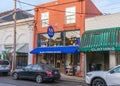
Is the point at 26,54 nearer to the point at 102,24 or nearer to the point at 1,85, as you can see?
the point at 102,24

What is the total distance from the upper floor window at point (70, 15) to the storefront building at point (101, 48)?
263 centimetres

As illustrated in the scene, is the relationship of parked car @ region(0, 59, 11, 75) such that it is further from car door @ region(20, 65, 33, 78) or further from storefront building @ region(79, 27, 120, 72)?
storefront building @ region(79, 27, 120, 72)

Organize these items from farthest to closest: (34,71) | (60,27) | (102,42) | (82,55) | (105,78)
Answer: (60,27)
(82,55)
(102,42)
(34,71)
(105,78)

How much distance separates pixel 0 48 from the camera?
3484cm

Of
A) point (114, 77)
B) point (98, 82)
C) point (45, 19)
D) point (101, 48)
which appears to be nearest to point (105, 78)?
point (114, 77)

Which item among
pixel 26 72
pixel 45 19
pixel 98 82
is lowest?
pixel 98 82

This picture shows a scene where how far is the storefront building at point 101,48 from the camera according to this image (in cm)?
2212

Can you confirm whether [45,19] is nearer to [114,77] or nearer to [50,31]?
[50,31]

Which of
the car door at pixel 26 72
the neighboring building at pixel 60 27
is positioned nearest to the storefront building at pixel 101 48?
the neighboring building at pixel 60 27

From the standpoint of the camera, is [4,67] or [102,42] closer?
[102,42]

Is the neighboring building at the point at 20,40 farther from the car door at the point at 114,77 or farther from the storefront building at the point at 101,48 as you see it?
the car door at the point at 114,77

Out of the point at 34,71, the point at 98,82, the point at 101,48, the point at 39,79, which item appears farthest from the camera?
the point at 101,48

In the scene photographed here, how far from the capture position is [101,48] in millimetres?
22562

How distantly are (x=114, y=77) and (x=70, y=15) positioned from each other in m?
12.4
